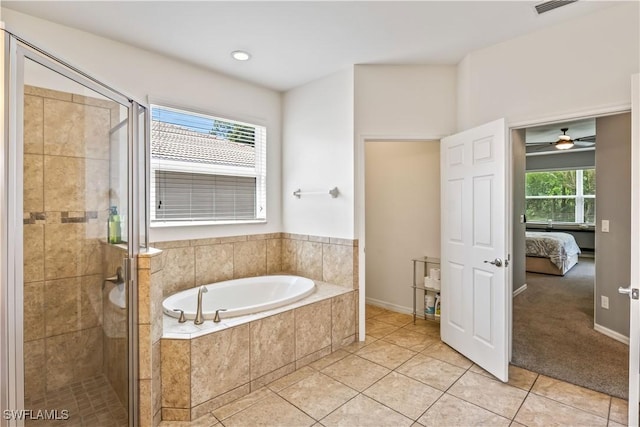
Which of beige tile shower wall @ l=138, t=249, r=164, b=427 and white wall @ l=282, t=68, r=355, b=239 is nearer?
beige tile shower wall @ l=138, t=249, r=164, b=427

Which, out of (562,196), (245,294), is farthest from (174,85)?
(562,196)

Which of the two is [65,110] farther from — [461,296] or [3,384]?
[461,296]

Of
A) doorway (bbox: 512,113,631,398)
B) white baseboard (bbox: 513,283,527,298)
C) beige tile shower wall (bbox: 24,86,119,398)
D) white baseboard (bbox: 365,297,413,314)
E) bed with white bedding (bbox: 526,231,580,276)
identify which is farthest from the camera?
bed with white bedding (bbox: 526,231,580,276)

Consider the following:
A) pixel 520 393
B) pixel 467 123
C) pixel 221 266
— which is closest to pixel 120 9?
pixel 221 266

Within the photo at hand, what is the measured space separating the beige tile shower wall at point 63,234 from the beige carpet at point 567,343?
3.15 meters

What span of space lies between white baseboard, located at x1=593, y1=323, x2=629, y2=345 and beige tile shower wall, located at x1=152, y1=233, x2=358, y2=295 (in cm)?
259

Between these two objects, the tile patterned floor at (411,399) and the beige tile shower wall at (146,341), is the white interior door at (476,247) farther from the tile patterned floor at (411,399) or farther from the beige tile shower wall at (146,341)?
the beige tile shower wall at (146,341)

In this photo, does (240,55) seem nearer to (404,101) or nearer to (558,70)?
(404,101)

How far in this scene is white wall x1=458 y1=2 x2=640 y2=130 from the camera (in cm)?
215

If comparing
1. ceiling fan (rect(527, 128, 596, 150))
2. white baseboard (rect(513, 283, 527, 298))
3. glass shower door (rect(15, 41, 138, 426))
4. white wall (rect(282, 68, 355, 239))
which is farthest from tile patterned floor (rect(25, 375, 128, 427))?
ceiling fan (rect(527, 128, 596, 150))

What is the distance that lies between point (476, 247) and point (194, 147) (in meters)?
2.73

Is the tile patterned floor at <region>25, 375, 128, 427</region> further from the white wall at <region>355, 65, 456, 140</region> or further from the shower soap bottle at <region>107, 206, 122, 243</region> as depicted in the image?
the white wall at <region>355, 65, 456, 140</region>

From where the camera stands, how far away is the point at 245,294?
3258 millimetres

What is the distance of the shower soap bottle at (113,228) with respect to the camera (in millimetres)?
1899
